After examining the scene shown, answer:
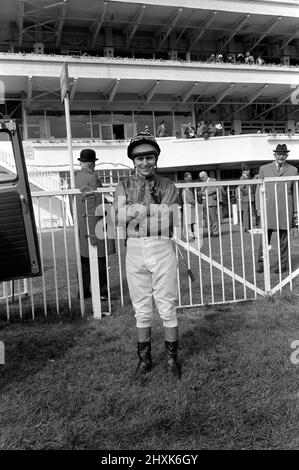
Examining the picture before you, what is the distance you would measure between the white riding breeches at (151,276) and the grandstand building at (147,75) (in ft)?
69.5

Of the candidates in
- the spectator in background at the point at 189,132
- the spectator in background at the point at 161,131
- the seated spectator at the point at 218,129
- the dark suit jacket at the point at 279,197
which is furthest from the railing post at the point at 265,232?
the seated spectator at the point at 218,129

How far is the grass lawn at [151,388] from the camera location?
2709mm

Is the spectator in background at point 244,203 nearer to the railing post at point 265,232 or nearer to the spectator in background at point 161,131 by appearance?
the railing post at point 265,232

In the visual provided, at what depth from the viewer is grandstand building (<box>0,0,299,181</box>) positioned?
84.2ft

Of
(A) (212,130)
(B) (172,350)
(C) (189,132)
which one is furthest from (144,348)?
(A) (212,130)

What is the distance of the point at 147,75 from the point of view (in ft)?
88.6

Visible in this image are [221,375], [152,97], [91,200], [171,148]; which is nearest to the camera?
[221,375]

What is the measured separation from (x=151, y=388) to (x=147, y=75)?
1012 inches

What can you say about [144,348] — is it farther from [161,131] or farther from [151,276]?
[161,131]

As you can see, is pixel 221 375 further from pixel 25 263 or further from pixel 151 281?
pixel 25 263
